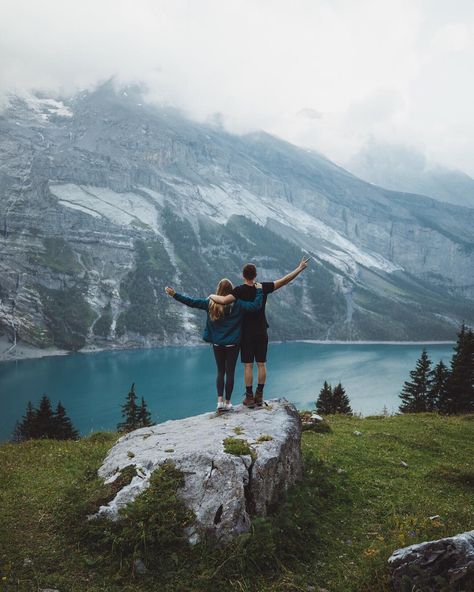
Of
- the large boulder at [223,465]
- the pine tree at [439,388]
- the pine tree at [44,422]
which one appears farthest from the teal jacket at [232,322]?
the pine tree at [439,388]

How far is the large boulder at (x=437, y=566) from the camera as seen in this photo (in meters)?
6.53

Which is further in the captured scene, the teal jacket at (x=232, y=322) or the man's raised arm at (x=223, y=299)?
the teal jacket at (x=232, y=322)

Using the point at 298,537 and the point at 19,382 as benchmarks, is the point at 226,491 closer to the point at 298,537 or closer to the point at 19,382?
the point at 298,537

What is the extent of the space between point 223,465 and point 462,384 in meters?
49.6

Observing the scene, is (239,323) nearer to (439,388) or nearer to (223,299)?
(223,299)

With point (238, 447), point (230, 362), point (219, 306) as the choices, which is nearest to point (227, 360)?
point (230, 362)

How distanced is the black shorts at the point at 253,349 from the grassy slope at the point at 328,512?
10.5 ft

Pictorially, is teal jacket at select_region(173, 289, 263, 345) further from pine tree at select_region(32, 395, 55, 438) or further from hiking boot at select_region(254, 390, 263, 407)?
pine tree at select_region(32, 395, 55, 438)

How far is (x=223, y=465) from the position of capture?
9578 millimetres

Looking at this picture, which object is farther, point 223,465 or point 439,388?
point 439,388

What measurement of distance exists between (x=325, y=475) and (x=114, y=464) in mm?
5676

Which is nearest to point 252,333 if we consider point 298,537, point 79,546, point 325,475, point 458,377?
point 325,475

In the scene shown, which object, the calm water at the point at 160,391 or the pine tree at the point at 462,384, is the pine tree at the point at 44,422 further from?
the calm water at the point at 160,391

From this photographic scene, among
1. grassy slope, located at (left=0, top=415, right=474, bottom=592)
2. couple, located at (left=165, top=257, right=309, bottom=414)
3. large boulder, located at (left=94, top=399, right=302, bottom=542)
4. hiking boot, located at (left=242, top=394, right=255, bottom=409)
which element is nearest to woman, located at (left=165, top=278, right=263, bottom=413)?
couple, located at (left=165, top=257, right=309, bottom=414)
